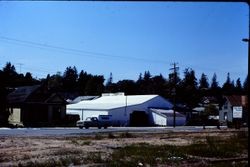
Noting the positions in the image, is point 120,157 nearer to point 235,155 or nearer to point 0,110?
point 235,155

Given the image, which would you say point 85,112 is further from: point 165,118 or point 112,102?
point 165,118

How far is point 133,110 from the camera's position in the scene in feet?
296

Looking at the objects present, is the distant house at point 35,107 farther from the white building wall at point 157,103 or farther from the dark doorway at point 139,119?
the white building wall at point 157,103

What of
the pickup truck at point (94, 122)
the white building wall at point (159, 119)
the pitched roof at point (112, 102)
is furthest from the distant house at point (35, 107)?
the white building wall at point (159, 119)

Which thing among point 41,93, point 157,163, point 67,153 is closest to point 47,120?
point 41,93

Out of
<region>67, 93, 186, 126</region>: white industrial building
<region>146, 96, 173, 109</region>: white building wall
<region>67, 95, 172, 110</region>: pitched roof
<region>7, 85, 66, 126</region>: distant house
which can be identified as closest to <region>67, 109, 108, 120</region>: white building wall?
<region>67, 93, 186, 126</region>: white industrial building

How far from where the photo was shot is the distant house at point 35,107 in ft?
236

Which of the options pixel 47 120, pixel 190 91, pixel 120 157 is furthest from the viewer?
pixel 190 91

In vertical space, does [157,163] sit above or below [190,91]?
below

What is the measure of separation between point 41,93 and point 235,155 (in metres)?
55.7

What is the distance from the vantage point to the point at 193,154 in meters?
23.6

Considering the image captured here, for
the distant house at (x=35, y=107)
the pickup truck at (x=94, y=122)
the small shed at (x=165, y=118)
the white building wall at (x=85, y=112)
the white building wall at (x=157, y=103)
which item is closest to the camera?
the pickup truck at (x=94, y=122)

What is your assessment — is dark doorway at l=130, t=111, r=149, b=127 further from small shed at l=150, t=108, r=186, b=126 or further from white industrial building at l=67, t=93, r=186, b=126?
small shed at l=150, t=108, r=186, b=126

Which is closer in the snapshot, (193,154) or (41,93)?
(193,154)
